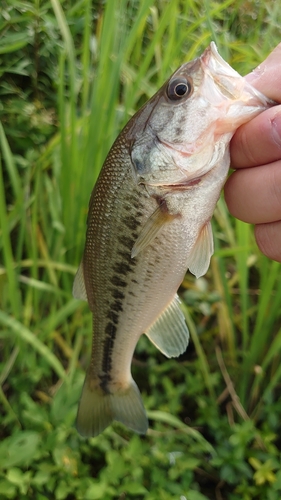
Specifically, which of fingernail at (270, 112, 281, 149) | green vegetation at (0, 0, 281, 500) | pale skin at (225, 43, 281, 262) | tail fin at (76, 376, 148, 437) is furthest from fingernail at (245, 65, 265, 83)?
tail fin at (76, 376, 148, 437)

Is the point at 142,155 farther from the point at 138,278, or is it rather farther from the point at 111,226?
the point at 138,278

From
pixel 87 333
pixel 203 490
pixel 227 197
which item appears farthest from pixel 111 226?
pixel 203 490

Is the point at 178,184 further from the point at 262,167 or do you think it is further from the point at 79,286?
the point at 79,286

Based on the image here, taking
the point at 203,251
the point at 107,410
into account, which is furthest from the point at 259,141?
the point at 107,410

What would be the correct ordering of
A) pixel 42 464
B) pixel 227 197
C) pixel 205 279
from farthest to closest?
pixel 205 279
pixel 42 464
pixel 227 197

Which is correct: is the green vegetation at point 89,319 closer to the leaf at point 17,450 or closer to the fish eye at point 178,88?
the leaf at point 17,450

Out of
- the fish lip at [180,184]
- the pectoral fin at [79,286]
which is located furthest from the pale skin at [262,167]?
the pectoral fin at [79,286]
